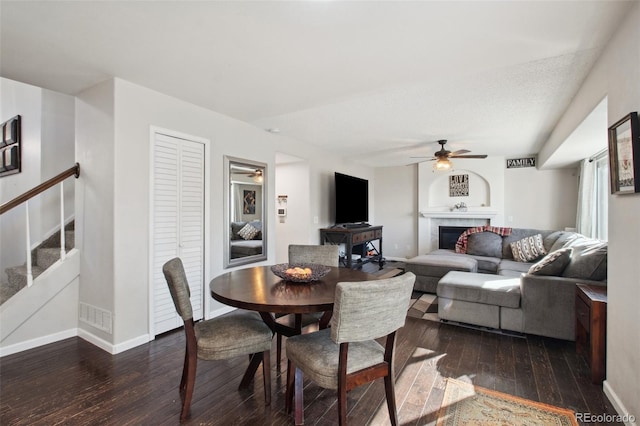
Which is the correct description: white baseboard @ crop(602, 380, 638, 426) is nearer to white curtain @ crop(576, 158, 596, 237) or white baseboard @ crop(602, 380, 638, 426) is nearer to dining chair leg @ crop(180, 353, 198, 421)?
dining chair leg @ crop(180, 353, 198, 421)

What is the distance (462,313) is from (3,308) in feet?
14.3

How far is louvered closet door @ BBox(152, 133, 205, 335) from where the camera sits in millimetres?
2945

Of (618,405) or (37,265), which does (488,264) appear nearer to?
(618,405)

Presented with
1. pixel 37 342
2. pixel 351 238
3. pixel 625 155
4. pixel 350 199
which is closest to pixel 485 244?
pixel 351 238

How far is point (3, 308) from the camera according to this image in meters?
2.57

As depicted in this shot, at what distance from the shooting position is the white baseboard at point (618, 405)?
1.63m

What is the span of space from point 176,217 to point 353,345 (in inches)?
90.2

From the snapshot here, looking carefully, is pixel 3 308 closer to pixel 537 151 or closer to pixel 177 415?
pixel 177 415

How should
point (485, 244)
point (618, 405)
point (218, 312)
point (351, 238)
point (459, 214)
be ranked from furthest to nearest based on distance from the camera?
1. point (459, 214)
2. point (485, 244)
3. point (351, 238)
4. point (218, 312)
5. point (618, 405)

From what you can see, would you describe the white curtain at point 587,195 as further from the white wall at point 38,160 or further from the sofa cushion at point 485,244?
the white wall at point 38,160

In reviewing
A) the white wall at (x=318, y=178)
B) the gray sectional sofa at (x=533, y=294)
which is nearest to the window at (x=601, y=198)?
the gray sectional sofa at (x=533, y=294)

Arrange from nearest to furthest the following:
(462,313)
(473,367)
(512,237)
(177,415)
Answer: (177,415)
(473,367)
(462,313)
(512,237)

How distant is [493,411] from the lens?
73.2 inches

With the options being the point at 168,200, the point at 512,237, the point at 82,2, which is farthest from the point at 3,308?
the point at 512,237
